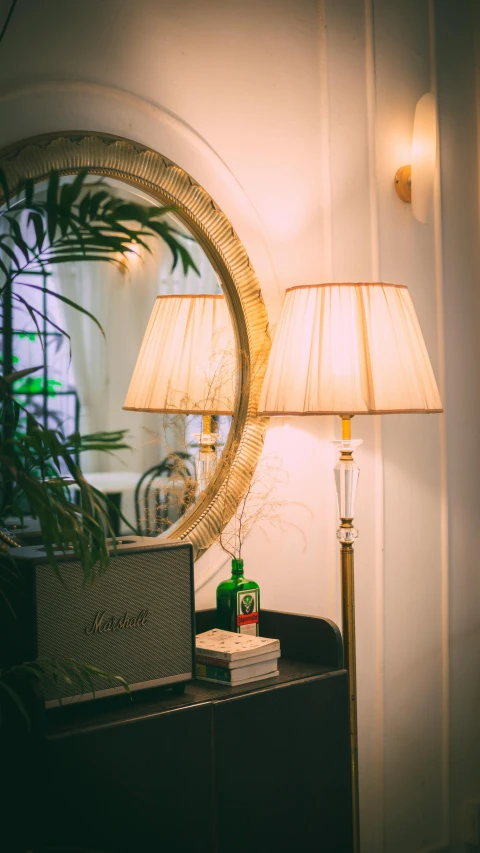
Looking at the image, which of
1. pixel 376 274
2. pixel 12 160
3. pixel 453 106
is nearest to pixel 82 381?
pixel 12 160

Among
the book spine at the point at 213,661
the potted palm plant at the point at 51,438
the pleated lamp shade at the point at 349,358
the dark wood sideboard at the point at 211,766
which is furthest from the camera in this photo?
the pleated lamp shade at the point at 349,358

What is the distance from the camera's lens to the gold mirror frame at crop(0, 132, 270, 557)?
78.4 inches

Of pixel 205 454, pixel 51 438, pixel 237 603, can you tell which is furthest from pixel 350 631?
pixel 51 438

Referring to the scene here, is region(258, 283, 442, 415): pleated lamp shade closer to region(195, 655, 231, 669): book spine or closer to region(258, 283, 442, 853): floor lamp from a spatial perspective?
region(258, 283, 442, 853): floor lamp

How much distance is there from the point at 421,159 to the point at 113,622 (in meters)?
1.60

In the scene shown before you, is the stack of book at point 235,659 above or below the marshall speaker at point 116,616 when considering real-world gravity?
below

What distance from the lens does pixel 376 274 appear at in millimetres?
2594

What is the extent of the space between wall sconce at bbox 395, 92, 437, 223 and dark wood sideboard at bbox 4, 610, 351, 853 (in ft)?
4.07

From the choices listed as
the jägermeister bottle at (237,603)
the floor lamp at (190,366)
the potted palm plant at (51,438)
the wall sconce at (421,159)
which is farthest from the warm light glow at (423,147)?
the jägermeister bottle at (237,603)

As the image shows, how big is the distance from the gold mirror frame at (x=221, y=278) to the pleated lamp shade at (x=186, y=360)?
45 millimetres

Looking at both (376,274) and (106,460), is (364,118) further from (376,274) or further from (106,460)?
(106,460)

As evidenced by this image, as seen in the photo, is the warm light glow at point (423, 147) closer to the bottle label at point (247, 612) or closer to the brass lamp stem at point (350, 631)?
the brass lamp stem at point (350, 631)

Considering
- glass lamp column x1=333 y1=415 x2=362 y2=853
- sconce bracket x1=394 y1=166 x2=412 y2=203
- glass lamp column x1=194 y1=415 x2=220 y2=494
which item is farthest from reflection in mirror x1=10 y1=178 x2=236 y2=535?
sconce bracket x1=394 y1=166 x2=412 y2=203

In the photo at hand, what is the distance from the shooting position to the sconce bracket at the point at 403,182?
2.64m
